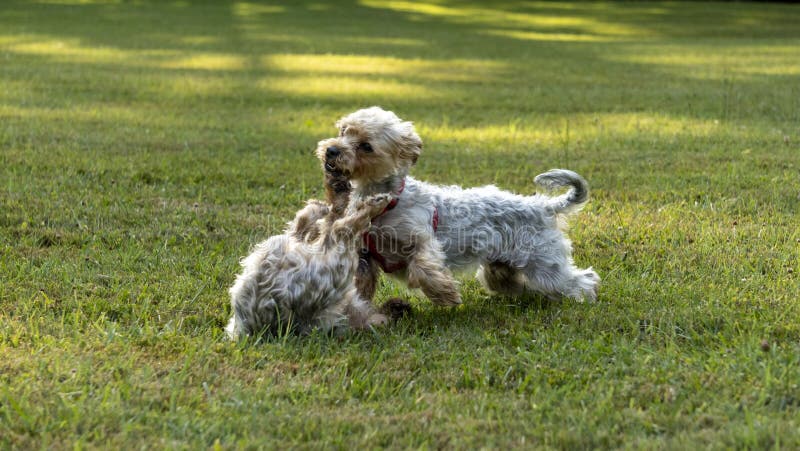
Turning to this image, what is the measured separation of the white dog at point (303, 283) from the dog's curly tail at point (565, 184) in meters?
1.36

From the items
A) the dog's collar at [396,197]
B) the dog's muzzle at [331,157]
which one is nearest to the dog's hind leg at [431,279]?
the dog's collar at [396,197]

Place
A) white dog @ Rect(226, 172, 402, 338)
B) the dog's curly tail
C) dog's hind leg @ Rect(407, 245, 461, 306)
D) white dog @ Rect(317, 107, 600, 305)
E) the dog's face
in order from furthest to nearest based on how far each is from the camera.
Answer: the dog's curly tail → the dog's face → white dog @ Rect(317, 107, 600, 305) → dog's hind leg @ Rect(407, 245, 461, 306) → white dog @ Rect(226, 172, 402, 338)

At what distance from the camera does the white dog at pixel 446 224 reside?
5414 mm

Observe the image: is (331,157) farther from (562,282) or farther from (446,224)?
(562,282)

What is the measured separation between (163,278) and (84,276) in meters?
0.48

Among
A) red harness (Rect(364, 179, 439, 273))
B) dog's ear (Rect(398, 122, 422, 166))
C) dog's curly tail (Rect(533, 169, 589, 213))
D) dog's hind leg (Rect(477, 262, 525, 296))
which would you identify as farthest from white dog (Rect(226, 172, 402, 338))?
dog's curly tail (Rect(533, 169, 589, 213))

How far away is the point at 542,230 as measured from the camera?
596 centimetres

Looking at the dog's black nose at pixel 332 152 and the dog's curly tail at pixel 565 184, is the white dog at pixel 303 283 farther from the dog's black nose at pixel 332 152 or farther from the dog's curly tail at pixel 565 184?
the dog's curly tail at pixel 565 184

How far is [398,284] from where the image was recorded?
20.0 feet

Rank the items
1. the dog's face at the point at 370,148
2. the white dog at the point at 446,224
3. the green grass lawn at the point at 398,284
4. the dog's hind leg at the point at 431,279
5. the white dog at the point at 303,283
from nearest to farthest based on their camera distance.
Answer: the green grass lawn at the point at 398,284 < the white dog at the point at 303,283 < the dog's hind leg at the point at 431,279 < the white dog at the point at 446,224 < the dog's face at the point at 370,148

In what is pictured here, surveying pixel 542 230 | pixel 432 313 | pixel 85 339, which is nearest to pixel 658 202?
pixel 542 230

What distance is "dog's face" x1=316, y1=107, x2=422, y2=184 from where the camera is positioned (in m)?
5.52

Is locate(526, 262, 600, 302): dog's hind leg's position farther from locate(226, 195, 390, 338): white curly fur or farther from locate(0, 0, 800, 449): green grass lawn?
locate(226, 195, 390, 338): white curly fur

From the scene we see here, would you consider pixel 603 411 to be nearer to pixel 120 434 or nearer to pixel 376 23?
pixel 120 434
